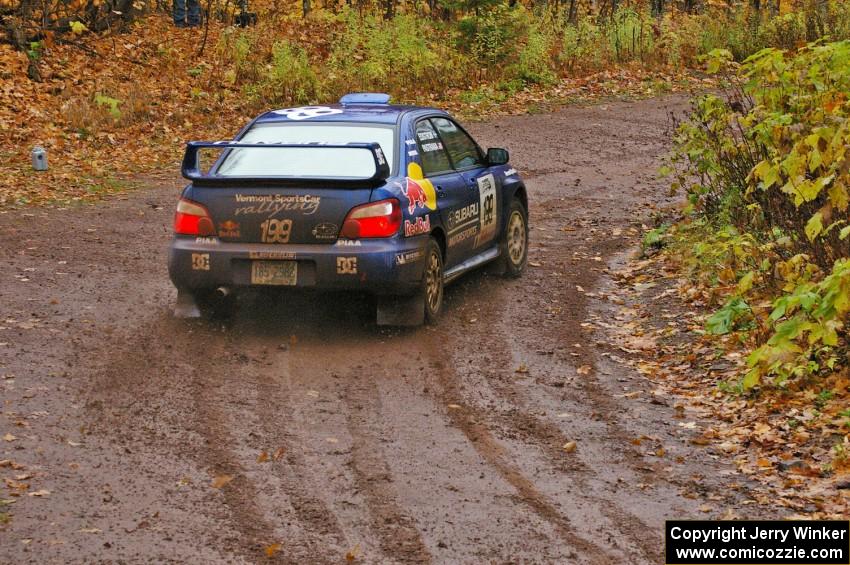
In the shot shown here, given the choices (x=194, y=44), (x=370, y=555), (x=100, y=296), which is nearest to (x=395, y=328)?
(x=100, y=296)

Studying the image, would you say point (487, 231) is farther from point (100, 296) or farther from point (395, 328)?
point (100, 296)

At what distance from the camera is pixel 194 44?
26859 millimetres

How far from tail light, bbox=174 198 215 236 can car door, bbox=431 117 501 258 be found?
2.16 metres

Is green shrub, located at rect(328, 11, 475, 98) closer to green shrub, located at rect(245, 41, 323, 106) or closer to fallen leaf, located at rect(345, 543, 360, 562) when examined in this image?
green shrub, located at rect(245, 41, 323, 106)

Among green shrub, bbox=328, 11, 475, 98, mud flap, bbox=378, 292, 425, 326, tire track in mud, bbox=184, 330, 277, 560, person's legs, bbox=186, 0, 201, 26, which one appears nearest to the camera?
tire track in mud, bbox=184, 330, 277, 560

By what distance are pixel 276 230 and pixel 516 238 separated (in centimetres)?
358

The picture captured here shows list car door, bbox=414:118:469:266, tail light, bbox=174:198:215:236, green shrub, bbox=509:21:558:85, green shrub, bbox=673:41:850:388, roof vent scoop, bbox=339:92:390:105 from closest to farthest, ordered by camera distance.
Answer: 1. green shrub, bbox=673:41:850:388
2. tail light, bbox=174:198:215:236
3. car door, bbox=414:118:469:266
4. roof vent scoop, bbox=339:92:390:105
5. green shrub, bbox=509:21:558:85

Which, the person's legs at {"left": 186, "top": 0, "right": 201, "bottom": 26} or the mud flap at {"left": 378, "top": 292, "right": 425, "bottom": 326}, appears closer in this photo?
A: the mud flap at {"left": 378, "top": 292, "right": 425, "bottom": 326}

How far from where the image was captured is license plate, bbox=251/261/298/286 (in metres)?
9.31

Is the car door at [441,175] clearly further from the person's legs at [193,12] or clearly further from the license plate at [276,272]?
the person's legs at [193,12]

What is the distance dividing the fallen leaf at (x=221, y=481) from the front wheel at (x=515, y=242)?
5.80m

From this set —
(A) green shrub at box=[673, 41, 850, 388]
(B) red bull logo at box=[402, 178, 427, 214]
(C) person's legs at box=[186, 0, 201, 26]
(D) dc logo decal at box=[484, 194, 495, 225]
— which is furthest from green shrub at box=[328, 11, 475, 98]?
(B) red bull logo at box=[402, 178, 427, 214]

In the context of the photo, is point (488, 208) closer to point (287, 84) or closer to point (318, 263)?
point (318, 263)

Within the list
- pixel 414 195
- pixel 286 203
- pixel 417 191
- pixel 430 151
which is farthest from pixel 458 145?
pixel 286 203
